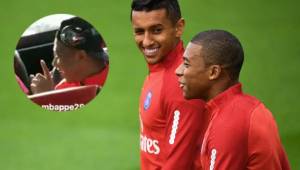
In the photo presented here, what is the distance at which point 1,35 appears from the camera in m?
4.44

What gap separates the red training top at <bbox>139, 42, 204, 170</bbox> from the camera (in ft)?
7.96

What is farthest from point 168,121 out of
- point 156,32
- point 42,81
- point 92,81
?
point 42,81

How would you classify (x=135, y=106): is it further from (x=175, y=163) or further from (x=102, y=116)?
(x=175, y=163)

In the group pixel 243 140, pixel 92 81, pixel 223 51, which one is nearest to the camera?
pixel 243 140

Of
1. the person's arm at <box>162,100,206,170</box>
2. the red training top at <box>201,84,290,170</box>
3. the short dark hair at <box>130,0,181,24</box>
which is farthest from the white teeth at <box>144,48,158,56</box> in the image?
the red training top at <box>201,84,290,170</box>

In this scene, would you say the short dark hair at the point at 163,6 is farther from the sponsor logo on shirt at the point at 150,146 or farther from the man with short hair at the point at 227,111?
the sponsor logo on shirt at the point at 150,146

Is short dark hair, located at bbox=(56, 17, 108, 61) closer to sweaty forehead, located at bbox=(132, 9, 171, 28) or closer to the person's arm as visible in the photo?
sweaty forehead, located at bbox=(132, 9, 171, 28)

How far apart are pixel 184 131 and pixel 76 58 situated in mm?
2094

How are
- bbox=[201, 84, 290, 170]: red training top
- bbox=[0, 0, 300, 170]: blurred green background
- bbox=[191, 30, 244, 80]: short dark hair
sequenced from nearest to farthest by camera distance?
bbox=[201, 84, 290, 170]: red training top, bbox=[191, 30, 244, 80]: short dark hair, bbox=[0, 0, 300, 170]: blurred green background

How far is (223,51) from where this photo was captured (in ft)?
7.25

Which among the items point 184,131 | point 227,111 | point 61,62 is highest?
point 227,111

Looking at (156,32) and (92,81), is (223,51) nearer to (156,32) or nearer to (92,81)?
(156,32)

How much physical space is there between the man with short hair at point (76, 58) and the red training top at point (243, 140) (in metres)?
2.31

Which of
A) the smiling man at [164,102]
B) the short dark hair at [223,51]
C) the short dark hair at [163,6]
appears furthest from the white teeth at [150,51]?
the short dark hair at [223,51]
